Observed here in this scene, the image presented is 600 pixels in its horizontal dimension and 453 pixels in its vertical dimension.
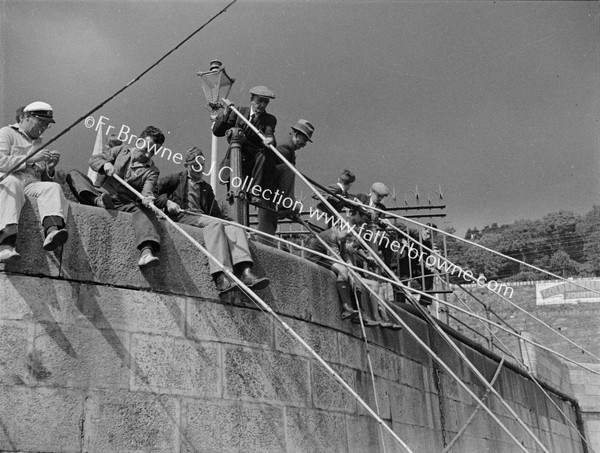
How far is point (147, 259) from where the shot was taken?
6.16m

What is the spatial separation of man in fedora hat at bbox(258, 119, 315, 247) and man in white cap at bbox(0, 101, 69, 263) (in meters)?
2.98

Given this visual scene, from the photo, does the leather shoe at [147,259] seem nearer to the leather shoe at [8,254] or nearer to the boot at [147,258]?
the boot at [147,258]

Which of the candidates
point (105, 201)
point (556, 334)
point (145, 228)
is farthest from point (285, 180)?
point (556, 334)

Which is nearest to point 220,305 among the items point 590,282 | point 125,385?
point 125,385

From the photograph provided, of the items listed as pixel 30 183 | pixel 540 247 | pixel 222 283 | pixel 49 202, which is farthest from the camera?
→ pixel 540 247

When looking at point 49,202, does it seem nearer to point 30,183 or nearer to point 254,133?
point 30,183

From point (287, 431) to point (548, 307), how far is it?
39.6 metres

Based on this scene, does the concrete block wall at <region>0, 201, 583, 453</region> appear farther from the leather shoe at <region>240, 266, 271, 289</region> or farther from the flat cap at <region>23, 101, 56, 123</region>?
the flat cap at <region>23, 101, 56, 123</region>

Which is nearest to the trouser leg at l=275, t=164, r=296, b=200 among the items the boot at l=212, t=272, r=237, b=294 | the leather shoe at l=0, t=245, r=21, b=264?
the boot at l=212, t=272, r=237, b=294

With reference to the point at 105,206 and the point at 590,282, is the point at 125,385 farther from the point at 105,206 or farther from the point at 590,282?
the point at 590,282

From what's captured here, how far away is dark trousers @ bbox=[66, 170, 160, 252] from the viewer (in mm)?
6234

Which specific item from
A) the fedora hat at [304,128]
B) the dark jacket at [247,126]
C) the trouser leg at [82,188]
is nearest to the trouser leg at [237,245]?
the trouser leg at [82,188]

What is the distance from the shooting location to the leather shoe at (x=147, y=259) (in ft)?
20.2

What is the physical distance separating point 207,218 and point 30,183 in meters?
1.60
